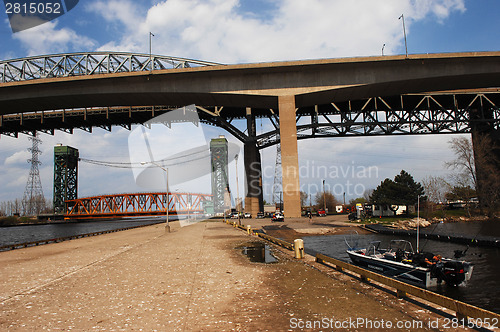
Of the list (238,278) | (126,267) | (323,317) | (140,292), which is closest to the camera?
(323,317)

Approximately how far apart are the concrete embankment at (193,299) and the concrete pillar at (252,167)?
42.3m

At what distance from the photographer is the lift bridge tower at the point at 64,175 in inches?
6078

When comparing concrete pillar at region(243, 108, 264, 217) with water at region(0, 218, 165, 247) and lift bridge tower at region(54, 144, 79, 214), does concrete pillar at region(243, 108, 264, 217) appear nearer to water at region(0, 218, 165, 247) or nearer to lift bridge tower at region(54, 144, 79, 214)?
water at region(0, 218, 165, 247)

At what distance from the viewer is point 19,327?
7.87 meters

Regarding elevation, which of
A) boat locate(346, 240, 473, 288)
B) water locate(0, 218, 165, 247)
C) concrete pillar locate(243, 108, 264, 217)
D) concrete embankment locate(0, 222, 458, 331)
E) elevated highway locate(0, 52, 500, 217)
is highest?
elevated highway locate(0, 52, 500, 217)

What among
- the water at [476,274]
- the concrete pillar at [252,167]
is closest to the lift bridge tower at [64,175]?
the concrete pillar at [252,167]

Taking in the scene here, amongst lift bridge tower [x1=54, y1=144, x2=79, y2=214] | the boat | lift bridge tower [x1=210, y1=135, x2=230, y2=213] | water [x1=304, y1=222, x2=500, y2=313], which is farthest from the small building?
lift bridge tower [x1=54, y1=144, x2=79, y2=214]

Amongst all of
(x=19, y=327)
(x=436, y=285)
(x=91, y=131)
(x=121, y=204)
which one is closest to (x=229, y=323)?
(x=19, y=327)

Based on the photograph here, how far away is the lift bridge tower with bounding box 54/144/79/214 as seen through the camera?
506 ft

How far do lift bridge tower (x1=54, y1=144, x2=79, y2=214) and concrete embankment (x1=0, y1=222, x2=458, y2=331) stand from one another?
161 metres

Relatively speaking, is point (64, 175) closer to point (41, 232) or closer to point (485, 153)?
point (41, 232)

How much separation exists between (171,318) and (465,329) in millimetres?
7468

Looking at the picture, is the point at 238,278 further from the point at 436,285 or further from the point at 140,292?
the point at 436,285

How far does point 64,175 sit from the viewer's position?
157250mm
